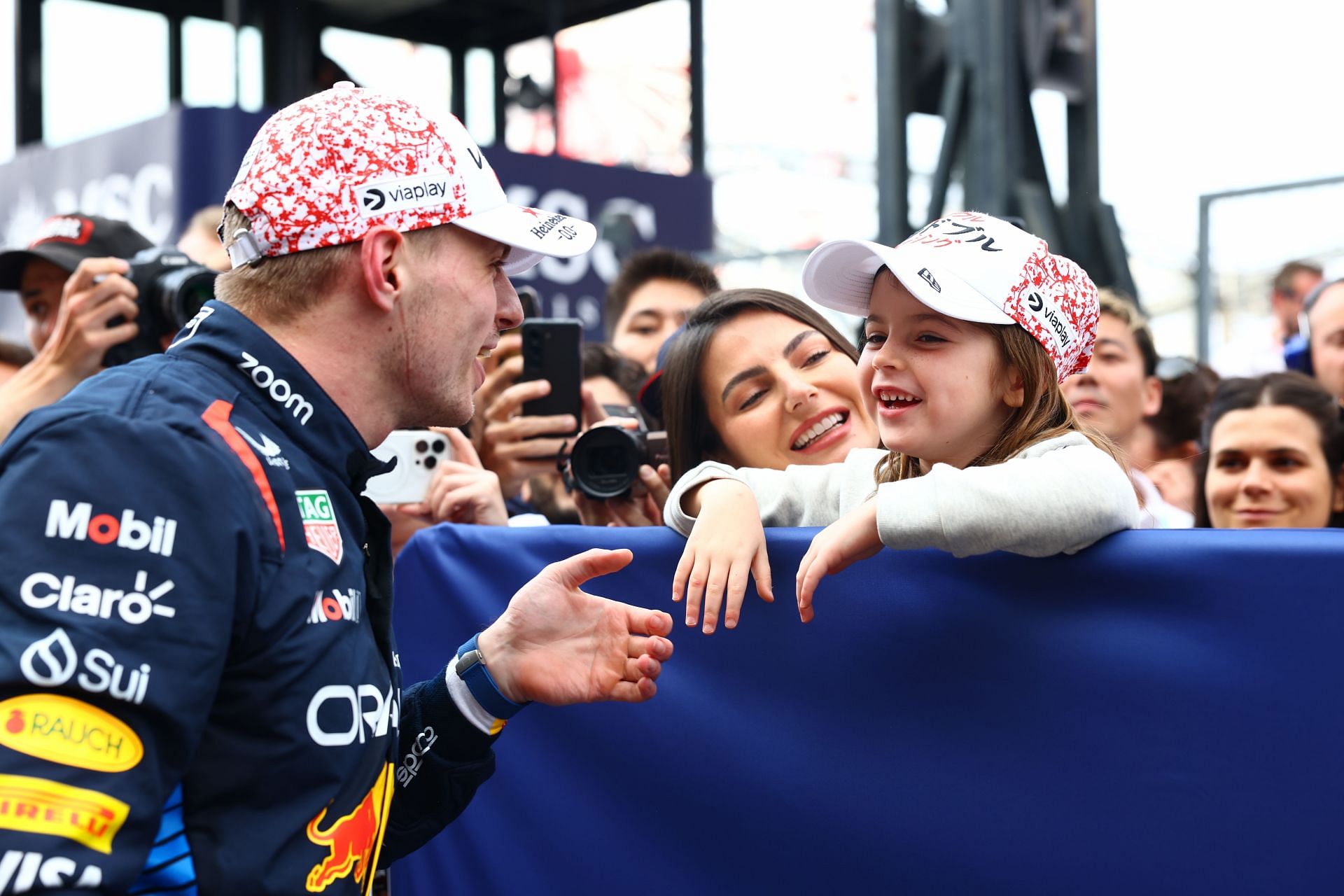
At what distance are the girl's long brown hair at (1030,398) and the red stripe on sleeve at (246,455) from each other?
0.91 metres

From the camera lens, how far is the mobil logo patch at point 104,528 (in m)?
1.18

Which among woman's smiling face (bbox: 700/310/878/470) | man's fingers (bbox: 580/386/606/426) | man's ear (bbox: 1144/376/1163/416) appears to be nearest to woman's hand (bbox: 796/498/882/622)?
woman's smiling face (bbox: 700/310/878/470)

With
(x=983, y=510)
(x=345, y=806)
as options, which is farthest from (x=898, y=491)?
(x=345, y=806)

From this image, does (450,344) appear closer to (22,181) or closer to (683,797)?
(683,797)

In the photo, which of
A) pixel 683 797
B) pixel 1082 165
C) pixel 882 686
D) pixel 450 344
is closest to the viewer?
pixel 450 344

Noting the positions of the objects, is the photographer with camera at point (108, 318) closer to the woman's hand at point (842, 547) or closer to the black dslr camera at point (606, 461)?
the black dslr camera at point (606, 461)

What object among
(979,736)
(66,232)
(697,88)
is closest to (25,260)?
(66,232)

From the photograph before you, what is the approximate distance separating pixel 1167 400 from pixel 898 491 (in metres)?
3.06

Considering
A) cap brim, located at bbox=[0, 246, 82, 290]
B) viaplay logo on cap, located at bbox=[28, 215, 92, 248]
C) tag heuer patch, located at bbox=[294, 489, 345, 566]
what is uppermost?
viaplay logo on cap, located at bbox=[28, 215, 92, 248]

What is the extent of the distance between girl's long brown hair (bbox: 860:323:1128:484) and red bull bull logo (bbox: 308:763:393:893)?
846mm

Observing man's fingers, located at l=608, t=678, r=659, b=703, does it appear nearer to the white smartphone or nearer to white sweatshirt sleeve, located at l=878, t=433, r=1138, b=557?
white sweatshirt sleeve, located at l=878, t=433, r=1138, b=557

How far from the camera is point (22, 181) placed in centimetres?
707

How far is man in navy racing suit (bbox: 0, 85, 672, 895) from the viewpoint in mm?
1151

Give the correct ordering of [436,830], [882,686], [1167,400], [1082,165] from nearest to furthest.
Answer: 1. [882,686]
2. [436,830]
3. [1167,400]
4. [1082,165]
